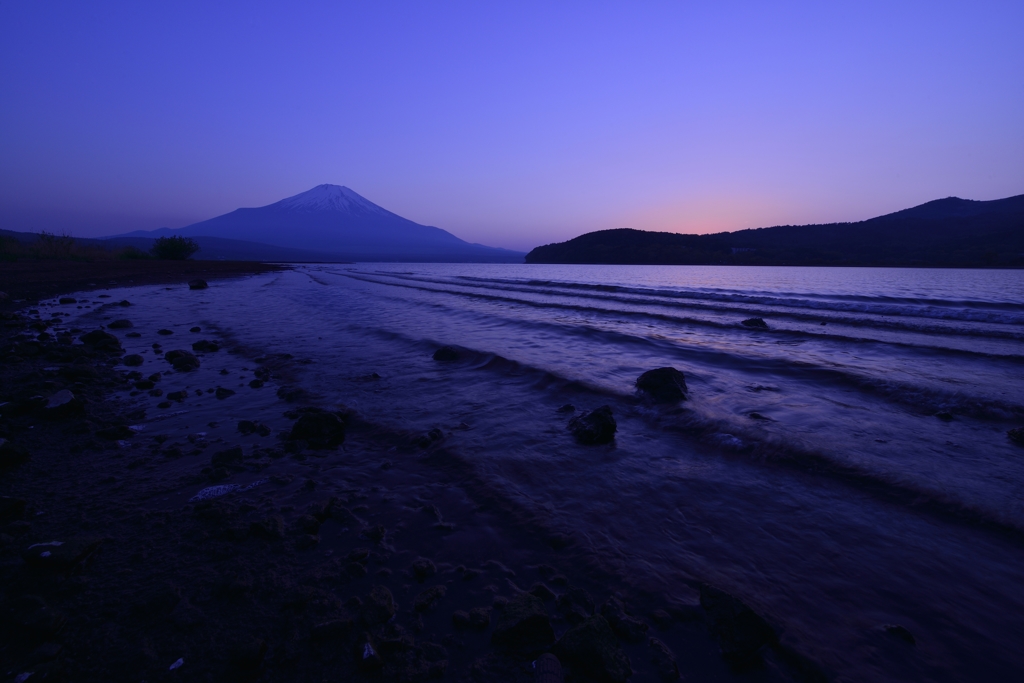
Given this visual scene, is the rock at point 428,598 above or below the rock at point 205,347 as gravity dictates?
below

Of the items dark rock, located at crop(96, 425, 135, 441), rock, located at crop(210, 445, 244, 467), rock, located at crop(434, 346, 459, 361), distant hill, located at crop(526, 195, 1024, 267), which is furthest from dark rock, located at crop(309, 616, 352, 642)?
distant hill, located at crop(526, 195, 1024, 267)

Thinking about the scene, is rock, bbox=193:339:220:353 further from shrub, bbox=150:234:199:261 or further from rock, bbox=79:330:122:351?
shrub, bbox=150:234:199:261

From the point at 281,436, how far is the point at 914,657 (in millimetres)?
5582

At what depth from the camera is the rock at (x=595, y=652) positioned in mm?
2102

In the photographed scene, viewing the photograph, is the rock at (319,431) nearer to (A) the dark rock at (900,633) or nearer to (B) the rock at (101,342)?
(A) the dark rock at (900,633)

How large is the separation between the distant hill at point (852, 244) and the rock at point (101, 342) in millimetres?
83040

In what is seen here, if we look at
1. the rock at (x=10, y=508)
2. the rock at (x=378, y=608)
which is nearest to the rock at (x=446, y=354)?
the rock at (x=10, y=508)

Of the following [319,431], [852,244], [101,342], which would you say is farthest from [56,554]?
[852,244]

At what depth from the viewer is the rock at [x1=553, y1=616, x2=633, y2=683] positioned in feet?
6.89

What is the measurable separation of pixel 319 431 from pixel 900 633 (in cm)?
516

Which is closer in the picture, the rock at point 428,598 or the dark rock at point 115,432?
the rock at point 428,598

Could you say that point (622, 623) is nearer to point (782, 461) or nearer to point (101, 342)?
point (782, 461)

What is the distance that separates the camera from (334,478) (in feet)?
13.8

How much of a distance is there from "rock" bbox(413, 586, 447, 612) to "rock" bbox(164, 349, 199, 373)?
730cm
